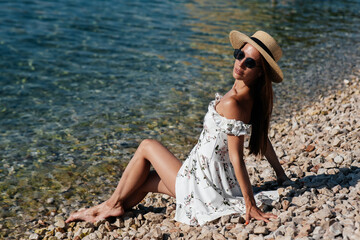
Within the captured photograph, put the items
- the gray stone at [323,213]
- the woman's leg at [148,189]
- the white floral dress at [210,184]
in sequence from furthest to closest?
the woman's leg at [148,189] < the white floral dress at [210,184] < the gray stone at [323,213]

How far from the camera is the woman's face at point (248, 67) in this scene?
14.7 ft

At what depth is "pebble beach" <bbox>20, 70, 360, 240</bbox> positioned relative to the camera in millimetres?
4102

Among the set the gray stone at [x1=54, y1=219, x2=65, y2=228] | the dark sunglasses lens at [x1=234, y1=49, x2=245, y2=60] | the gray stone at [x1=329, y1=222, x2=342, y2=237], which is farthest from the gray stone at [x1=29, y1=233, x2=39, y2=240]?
the gray stone at [x1=329, y1=222, x2=342, y2=237]

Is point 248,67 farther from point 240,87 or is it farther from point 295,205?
point 295,205

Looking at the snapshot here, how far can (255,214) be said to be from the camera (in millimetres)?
4430

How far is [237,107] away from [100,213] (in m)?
2.43

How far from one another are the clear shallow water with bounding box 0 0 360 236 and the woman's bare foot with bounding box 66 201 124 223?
927mm

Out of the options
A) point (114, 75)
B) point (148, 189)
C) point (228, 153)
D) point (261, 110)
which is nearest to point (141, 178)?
point (148, 189)

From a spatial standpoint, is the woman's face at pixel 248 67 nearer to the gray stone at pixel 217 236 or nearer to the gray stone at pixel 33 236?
the gray stone at pixel 217 236

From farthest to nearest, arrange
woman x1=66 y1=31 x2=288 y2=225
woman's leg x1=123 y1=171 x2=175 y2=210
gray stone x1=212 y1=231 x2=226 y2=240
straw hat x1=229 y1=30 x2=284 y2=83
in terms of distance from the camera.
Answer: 1. woman's leg x1=123 y1=171 x2=175 y2=210
2. woman x1=66 y1=31 x2=288 y2=225
3. straw hat x1=229 y1=30 x2=284 y2=83
4. gray stone x1=212 y1=231 x2=226 y2=240

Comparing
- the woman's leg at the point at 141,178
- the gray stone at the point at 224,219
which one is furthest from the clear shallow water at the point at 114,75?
the gray stone at the point at 224,219

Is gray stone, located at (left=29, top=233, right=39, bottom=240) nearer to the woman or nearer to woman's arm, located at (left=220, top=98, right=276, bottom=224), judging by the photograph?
the woman

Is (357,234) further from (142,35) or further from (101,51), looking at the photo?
(142,35)

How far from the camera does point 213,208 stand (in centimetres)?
481
